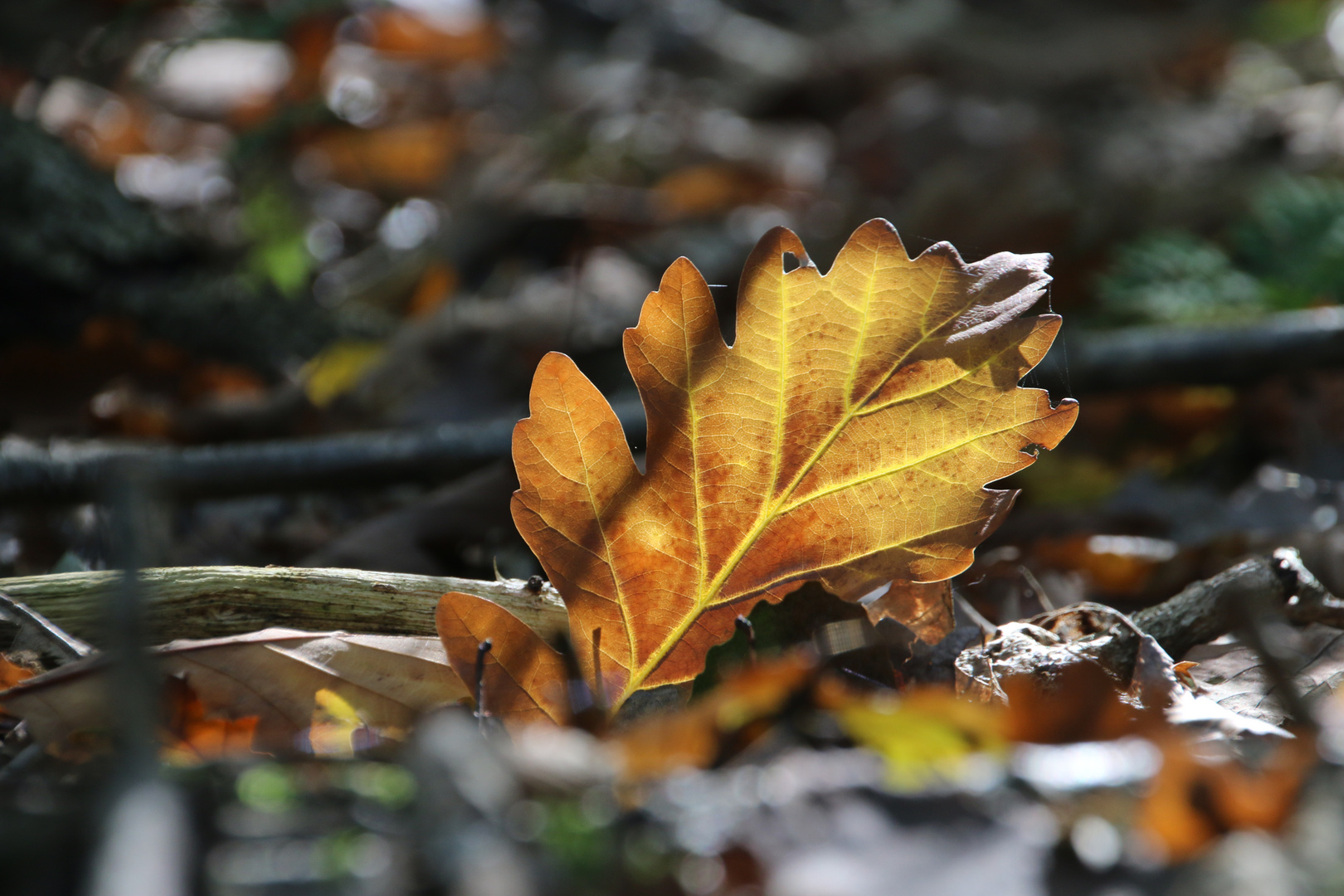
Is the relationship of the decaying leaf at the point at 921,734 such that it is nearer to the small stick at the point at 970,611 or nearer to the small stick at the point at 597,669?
the small stick at the point at 597,669

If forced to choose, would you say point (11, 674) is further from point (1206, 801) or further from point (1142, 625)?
point (1142, 625)

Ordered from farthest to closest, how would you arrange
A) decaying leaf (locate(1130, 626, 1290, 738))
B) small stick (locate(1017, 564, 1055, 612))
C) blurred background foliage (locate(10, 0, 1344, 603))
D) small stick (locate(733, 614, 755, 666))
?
blurred background foliage (locate(10, 0, 1344, 603)) < small stick (locate(1017, 564, 1055, 612)) < small stick (locate(733, 614, 755, 666)) < decaying leaf (locate(1130, 626, 1290, 738))

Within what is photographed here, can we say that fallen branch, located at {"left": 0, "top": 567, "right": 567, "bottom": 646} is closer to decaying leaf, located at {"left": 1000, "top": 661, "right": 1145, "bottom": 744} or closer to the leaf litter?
the leaf litter

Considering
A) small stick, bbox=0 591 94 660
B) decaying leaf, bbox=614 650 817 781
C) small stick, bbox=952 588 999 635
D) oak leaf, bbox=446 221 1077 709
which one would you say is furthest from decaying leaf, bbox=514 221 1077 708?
small stick, bbox=0 591 94 660

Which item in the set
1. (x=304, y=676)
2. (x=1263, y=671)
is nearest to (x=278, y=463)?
(x=304, y=676)

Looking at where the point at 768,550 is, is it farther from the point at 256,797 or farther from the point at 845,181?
the point at 845,181

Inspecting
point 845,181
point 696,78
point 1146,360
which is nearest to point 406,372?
point 1146,360
